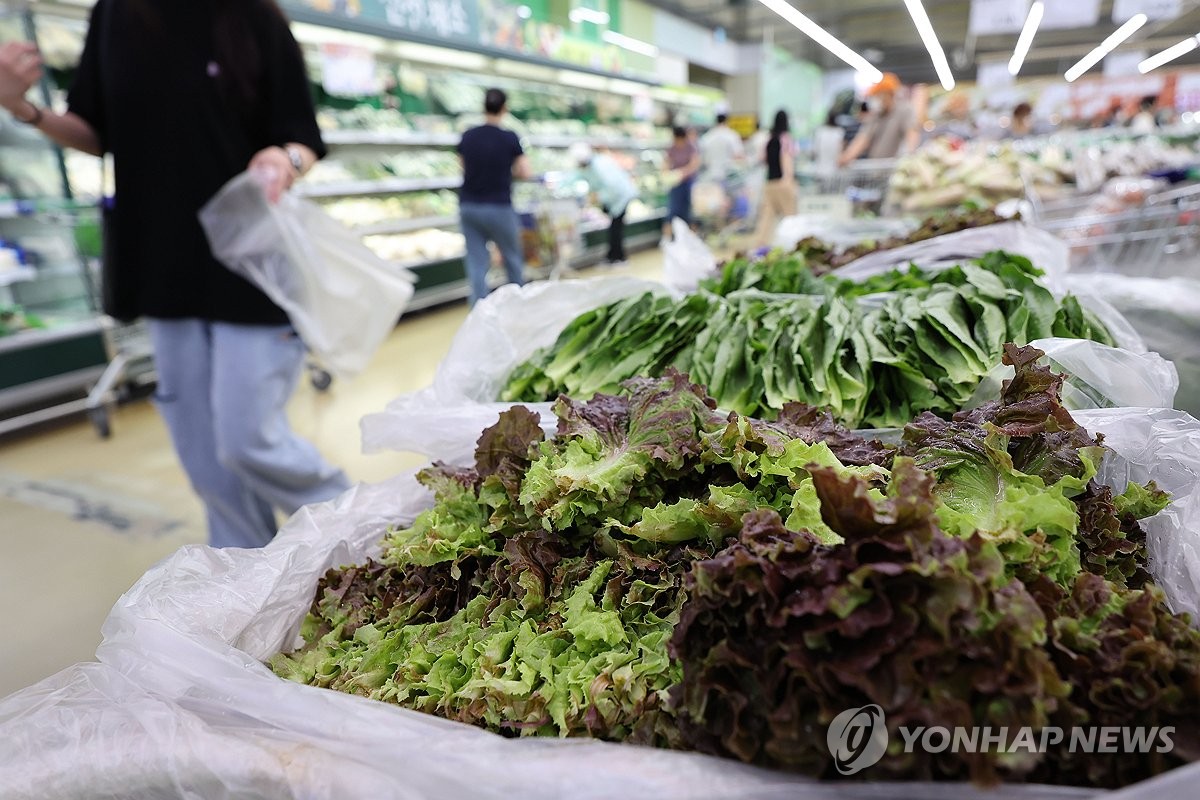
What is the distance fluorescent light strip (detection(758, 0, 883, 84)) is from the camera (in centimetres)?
1248

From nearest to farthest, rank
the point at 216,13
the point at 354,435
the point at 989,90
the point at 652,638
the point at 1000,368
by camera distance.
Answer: the point at 652,638 < the point at 1000,368 < the point at 216,13 < the point at 354,435 < the point at 989,90

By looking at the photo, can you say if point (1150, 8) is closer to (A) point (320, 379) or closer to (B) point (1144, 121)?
(B) point (1144, 121)

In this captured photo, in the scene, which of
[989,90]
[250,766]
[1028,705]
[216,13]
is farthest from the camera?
[989,90]

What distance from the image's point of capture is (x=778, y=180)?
28.0 ft

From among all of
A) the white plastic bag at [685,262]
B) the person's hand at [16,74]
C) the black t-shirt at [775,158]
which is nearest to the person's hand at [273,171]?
the person's hand at [16,74]

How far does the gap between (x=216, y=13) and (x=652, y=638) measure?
206cm

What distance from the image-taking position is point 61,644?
2430 mm

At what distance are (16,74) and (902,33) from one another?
23653 millimetres

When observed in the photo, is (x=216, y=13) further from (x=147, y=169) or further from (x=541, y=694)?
(x=541, y=694)

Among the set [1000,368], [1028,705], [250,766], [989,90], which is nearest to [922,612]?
[1028,705]

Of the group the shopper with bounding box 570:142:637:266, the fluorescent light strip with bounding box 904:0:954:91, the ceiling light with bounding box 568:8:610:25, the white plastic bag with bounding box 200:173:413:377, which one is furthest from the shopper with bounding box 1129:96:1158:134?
the white plastic bag with bounding box 200:173:413:377

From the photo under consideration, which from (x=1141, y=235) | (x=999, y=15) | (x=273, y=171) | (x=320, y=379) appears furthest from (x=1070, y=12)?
(x=273, y=171)

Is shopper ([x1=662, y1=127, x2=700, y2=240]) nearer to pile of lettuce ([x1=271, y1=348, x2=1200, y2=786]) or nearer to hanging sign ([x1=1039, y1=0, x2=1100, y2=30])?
hanging sign ([x1=1039, y1=0, x2=1100, y2=30])

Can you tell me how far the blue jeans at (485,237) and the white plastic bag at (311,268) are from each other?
3.77 metres
